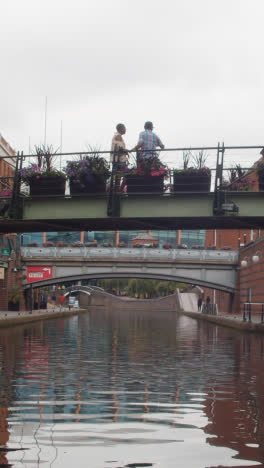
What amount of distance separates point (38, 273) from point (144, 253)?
9.85m

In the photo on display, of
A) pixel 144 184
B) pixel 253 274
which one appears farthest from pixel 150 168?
pixel 253 274

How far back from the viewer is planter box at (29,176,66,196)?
14734 mm

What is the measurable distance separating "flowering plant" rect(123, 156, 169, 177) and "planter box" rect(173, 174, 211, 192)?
0.98ft

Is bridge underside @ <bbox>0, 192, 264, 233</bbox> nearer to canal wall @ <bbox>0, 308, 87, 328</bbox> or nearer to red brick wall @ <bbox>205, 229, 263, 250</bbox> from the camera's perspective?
canal wall @ <bbox>0, 308, 87, 328</bbox>

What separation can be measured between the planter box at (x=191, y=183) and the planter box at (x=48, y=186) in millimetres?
2503

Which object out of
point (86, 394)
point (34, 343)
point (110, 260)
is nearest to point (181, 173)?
point (86, 394)

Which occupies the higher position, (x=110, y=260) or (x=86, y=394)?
(x=110, y=260)

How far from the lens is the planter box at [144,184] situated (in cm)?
1420

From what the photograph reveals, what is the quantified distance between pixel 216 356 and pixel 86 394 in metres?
9.01

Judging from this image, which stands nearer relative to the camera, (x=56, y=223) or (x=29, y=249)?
(x=56, y=223)

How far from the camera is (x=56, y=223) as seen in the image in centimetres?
1516

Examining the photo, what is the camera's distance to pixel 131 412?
8984 millimetres

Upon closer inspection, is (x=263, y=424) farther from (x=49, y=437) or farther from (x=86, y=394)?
(x=86, y=394)

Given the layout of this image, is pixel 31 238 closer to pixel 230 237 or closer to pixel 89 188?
pixel 230 237
